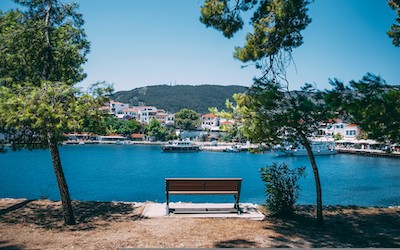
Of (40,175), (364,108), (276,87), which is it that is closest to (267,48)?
(276,87)

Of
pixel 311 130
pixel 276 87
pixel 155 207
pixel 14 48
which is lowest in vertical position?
pixel 155 207

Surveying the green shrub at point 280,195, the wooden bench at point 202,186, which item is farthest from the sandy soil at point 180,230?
the wooden bench at point 202,186

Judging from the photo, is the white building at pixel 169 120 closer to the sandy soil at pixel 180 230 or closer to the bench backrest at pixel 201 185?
the sandy soil at pixel 180 230

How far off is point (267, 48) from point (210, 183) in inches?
165

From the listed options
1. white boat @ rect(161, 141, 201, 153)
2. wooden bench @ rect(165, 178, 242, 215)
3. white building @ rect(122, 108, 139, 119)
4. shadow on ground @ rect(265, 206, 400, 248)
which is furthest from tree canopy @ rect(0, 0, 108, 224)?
white building @ rect(122, 108, 139, 119)

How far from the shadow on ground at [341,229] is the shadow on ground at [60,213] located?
3.96 metres

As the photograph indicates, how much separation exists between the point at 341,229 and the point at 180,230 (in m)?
3.86

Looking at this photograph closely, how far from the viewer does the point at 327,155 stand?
2906 inches

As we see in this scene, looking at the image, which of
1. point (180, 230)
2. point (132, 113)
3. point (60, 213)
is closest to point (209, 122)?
point (132, 113)

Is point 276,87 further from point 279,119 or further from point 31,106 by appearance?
point 31,106

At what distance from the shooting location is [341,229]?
6.83 metres

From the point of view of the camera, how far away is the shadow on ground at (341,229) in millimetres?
5664

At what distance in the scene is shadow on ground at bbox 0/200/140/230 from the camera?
7.12 meters

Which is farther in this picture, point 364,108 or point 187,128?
point 187,128
